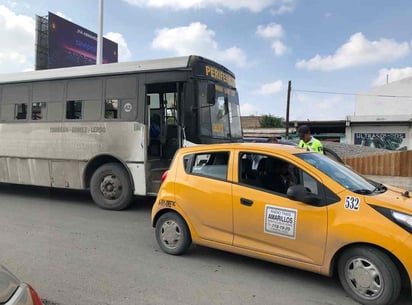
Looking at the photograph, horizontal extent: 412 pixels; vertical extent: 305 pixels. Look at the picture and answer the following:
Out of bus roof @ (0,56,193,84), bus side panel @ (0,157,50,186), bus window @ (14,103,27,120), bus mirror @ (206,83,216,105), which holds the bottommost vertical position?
bus side panel @ (0,157,50,186)

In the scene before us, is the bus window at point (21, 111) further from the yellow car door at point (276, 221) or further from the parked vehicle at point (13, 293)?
the parked vehicle at point (13, 293)

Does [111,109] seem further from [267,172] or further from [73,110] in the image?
[267,172]

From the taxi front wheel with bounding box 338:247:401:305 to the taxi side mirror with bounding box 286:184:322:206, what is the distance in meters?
0.59

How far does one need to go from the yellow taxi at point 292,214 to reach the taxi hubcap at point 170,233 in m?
0.01

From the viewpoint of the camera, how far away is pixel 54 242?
5914mm

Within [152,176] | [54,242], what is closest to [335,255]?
[54,242]

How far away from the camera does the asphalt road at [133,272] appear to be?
4020 millimetres

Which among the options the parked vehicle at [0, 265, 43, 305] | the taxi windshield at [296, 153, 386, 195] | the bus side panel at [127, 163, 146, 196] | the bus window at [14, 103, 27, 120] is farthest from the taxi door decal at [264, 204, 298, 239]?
the bus window at [14, 103, 27, 120]

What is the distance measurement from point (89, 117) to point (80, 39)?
26.3m

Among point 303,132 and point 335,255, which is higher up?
point 303,132

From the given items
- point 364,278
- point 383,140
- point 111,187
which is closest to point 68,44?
point 111,187

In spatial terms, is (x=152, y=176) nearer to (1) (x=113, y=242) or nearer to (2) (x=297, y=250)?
(1) (x=113, y=242)

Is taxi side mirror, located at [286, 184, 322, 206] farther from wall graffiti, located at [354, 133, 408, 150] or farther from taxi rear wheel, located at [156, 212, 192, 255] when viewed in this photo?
wall graffiti, located at [354, 133, 408, 150]

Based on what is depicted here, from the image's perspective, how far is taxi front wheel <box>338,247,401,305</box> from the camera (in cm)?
364
